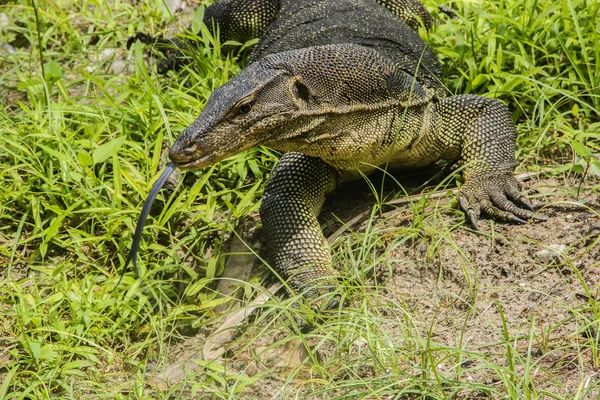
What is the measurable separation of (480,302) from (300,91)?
4.82 ft

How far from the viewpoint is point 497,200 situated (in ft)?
15.6

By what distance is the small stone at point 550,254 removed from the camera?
14.2 feet

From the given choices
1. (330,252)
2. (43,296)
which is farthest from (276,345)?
(43,296)

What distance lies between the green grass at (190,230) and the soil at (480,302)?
0.02 m

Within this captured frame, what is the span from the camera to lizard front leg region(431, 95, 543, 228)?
187 inches

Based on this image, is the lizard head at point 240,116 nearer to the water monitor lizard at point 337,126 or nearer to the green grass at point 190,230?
the water monitor lizard at point 337,126

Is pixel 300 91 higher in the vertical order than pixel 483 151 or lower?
higher

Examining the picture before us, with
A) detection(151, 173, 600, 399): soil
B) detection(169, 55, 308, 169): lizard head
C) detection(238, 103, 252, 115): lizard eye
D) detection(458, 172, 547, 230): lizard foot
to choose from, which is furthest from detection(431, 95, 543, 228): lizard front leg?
detection(238, 103, 252, 115): lizard eye

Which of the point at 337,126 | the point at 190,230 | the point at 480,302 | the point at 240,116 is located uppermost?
the point at 240,116

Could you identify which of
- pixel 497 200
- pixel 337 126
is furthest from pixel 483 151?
pixel 337 126

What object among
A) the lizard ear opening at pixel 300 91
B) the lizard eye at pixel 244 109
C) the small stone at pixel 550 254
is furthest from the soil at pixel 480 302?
the lizard eye at pixel 244 109

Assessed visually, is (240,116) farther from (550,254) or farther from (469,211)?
(550,254)

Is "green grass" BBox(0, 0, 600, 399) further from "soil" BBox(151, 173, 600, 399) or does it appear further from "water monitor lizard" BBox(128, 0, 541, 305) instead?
"water monitor lizard" BBox(128, 0, 541, 305)

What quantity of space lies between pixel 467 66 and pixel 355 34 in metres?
0.95
